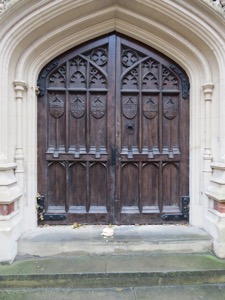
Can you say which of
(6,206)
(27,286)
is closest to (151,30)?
(6,206)

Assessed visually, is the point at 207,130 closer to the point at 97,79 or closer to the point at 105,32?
the point at 97,79

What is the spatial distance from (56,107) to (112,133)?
0.80 meters

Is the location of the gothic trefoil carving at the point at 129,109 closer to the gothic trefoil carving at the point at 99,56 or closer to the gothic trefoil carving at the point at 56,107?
the gothic trefoil carving at the point at 99,56

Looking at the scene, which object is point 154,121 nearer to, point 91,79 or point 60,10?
point 91,79

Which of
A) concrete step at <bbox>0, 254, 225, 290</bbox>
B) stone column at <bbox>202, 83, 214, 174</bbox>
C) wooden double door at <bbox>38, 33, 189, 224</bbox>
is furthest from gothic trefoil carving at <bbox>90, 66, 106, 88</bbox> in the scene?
concrete step at <bbox>0, 254, 225, 290</bbox>

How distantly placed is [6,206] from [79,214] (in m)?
0.91

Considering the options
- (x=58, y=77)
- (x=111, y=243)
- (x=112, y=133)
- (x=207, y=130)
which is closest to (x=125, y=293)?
(x=111, y=243)

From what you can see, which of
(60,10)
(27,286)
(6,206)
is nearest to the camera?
(27,286)

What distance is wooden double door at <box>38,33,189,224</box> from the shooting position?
2838 millimetres

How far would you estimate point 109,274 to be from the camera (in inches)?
82.3

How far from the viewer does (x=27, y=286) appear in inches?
81.5

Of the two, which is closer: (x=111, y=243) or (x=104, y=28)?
(x=111, y=243)

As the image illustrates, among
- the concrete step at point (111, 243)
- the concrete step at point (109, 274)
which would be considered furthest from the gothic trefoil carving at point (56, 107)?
Result: the concrete step at point (109, 274)

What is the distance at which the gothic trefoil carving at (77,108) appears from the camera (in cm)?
284
